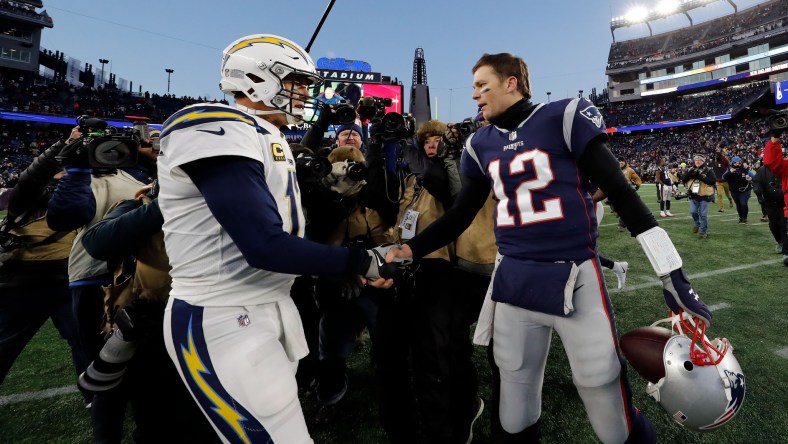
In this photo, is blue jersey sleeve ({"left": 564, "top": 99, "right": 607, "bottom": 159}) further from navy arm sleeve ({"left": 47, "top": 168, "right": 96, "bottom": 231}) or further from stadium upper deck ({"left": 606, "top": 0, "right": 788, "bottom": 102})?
stadium upper deck ({"left": 606, "top": 0, "right": 788, "bottom": 102})

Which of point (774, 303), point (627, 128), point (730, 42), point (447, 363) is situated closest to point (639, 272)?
point (774, 303)

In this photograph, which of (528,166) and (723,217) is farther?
(723,217)

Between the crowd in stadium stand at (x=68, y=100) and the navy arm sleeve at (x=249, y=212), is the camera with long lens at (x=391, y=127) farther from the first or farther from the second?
the crowd in stadium stand at (x=68, y=100)

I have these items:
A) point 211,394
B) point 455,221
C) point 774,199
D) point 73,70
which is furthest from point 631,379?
point 73,70

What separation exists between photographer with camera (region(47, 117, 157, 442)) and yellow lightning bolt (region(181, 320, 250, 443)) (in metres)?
1.16

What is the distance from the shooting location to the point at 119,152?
186cm

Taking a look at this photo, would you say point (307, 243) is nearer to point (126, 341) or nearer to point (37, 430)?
point (126, 341)

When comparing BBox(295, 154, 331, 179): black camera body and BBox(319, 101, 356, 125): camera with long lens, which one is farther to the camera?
BBox(319, 101, 356, 125): camera with long lens

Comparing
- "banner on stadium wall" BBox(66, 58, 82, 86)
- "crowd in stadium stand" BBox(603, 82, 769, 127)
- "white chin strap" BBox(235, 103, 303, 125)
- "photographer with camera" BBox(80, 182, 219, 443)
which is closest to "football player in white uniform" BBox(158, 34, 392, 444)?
"white chin strap" BBox(235, 103, 303, 125)

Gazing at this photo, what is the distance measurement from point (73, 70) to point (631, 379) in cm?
6966

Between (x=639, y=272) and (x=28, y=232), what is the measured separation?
23.6ft

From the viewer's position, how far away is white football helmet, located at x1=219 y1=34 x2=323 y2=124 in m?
1.50

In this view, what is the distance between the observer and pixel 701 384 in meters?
1.39

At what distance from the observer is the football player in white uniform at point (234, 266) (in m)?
1.09
